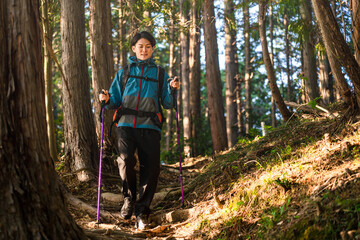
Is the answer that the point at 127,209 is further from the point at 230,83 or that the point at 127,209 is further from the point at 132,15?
the point at 230,83

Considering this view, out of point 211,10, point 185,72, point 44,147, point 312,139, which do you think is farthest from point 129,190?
point 185,72

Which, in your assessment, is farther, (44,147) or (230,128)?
(230,128)

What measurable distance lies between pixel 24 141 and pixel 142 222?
2.46 m

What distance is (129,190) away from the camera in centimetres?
510

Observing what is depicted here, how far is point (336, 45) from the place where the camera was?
4.77m

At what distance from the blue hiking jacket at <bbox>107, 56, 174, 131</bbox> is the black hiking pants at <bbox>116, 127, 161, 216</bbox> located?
0.41 feet

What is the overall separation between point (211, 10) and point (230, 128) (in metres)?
5.74

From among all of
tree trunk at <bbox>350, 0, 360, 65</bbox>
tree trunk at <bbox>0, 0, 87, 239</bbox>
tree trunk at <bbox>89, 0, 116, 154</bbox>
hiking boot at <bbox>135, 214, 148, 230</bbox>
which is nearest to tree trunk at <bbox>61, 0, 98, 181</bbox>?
tree trunk at <bbox>89, 0, 116, 154</bbox>

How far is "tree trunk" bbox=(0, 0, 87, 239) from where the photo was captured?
8.71 feet

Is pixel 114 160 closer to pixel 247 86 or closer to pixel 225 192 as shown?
pixel 225 192

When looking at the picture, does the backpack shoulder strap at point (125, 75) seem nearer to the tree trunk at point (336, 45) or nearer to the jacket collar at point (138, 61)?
the jacket collar at point (138, 61)

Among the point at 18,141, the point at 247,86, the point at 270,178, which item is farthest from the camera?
the point at 247,86

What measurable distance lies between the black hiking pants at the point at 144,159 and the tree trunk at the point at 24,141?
2.05m

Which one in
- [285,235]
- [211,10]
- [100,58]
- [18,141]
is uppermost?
[211,10]
